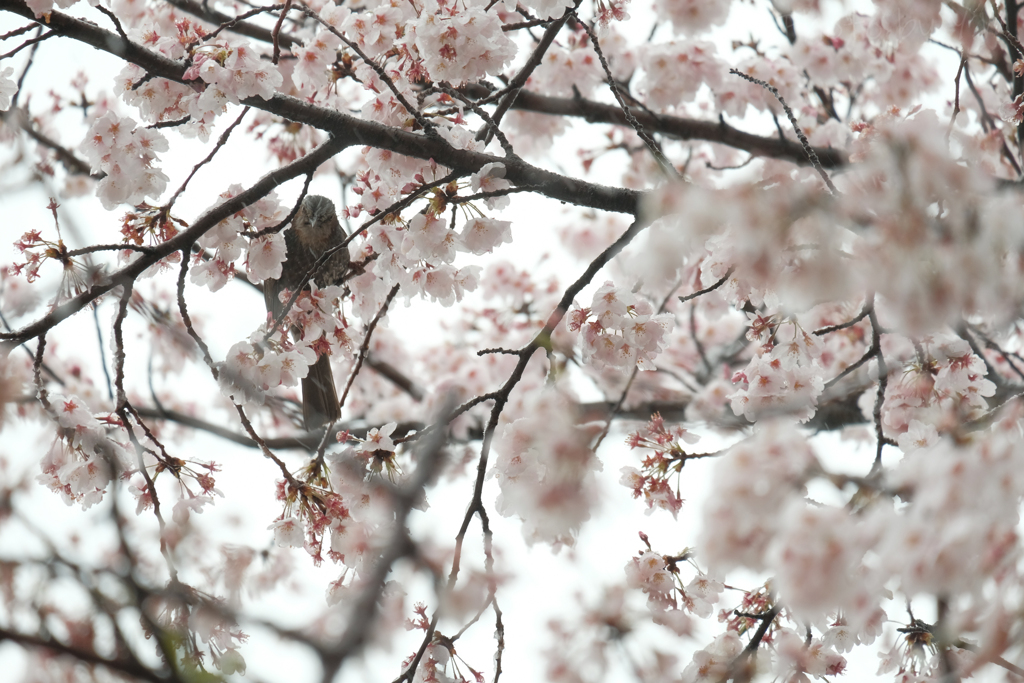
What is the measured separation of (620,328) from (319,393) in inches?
53.2

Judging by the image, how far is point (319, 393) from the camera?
9.96 feet

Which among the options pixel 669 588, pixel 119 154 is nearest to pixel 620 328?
pixel 669 588

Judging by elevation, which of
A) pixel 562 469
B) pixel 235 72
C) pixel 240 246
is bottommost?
pixel 562 469

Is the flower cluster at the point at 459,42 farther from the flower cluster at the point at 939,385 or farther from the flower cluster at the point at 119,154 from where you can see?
the flower cluster at the point at 939,385

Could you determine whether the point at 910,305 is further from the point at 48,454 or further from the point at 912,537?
the point at 48,454

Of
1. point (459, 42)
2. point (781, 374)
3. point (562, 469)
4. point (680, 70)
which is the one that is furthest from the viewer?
point (680, 70)

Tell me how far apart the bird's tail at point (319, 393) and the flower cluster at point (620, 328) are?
113 cm

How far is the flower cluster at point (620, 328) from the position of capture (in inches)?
87.7

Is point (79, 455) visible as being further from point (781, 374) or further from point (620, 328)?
point (781, 374)

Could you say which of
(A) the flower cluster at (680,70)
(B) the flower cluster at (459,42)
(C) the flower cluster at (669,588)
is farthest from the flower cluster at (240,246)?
(A) the flower cluster at (680,70)

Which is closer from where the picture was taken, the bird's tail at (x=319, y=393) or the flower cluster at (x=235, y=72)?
the flower cluster at (x=235, y=72)

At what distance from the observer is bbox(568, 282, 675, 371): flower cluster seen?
2229mm

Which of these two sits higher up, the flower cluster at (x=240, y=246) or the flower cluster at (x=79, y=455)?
the flower cluster at (x=240, y=246)

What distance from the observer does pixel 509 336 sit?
220 inches
